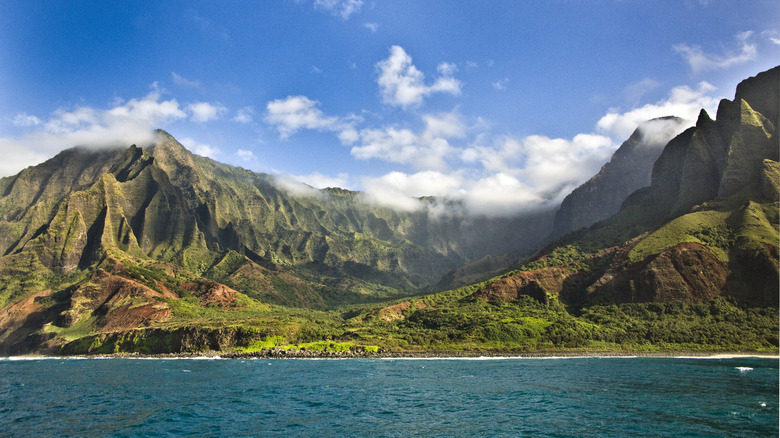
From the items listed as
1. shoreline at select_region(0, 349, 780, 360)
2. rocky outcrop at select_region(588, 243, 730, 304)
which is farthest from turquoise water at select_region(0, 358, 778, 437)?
rocky outcrop at select_region(588, 243, 730, 304)

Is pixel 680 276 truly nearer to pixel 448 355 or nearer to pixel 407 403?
pixel 448 355

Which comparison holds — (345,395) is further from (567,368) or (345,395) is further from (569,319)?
(569,319)

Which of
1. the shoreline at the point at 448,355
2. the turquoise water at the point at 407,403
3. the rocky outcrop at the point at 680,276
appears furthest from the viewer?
the rocky outcrop at the point at 680,276

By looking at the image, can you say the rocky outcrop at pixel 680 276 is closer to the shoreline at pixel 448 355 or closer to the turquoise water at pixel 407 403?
the shoreline at pixel 448 355

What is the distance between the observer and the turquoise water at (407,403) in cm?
5444

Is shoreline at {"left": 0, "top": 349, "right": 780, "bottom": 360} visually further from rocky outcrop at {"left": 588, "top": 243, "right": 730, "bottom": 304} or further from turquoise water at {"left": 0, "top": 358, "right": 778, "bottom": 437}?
turquoise water at {"left": 0, "top": 358, "right": 778, "bottom": 437}

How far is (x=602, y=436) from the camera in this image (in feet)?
165

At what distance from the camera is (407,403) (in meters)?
72.5

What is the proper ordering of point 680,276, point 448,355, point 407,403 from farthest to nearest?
point 680,276 < point 448,355 < point 407,403

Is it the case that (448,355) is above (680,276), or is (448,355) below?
below

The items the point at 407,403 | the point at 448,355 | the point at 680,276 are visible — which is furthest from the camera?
the point at 680,276

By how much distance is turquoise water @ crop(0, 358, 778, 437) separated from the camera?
54438mm

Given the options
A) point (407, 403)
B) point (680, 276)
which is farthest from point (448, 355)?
point (680, 276)

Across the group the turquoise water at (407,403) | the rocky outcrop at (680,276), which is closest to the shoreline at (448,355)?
the rocky outcrop at (680,276)
